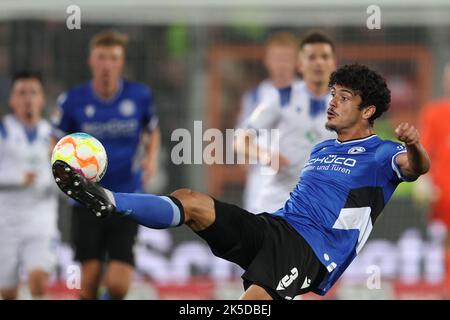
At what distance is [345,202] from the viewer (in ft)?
24.3

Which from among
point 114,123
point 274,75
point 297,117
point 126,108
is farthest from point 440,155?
point 114,123

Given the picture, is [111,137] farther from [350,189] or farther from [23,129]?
[350,189]

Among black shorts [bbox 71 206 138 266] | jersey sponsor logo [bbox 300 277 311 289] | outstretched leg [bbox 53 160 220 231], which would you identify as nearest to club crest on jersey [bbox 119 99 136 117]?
black shorts [bbox 71 206 138 266]

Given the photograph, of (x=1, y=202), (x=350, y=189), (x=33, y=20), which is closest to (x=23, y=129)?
(x=1, y=202)

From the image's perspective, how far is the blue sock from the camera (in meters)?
6.70

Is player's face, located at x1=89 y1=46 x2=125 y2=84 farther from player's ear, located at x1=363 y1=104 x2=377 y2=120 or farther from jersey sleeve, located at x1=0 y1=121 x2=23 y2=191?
player's ear, located at x1=363 y1=104 x2=377 y2=120

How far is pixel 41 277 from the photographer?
10945 millimetres

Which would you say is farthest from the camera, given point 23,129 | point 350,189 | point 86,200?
point 23,129

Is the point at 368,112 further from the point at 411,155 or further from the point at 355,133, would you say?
the point at 411,155

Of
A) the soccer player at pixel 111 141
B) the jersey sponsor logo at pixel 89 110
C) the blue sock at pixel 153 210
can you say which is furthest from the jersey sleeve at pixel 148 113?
the blue sock at pixel 153 210

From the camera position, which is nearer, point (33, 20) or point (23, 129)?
point (23, 129)

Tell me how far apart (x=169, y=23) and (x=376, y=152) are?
8.25 metres

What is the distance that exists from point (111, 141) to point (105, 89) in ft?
1.77
